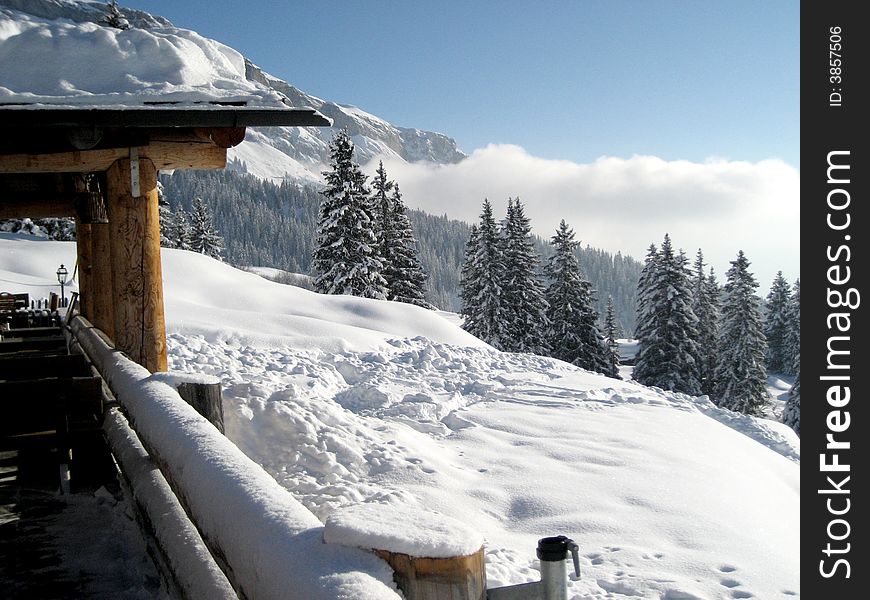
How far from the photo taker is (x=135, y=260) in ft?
17.5

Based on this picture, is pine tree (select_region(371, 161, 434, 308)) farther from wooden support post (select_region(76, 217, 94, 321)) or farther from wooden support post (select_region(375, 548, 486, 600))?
wooden support post (select_region(375, 548, 486, 600))

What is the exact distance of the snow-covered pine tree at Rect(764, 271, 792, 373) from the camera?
53.9 meters

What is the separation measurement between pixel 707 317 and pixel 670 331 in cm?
991

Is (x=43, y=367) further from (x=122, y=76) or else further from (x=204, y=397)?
(x=204, y=397)

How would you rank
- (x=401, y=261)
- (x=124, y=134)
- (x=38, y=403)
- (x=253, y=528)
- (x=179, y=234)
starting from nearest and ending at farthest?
1. (x=253, y=528)
2. (x=38, y=403)
3. (x=124, y=134)
4. (x=401, y=261)
5. (x=179, y=234)

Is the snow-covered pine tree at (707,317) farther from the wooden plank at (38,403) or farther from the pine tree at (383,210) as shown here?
the wooden plank at (38,403)

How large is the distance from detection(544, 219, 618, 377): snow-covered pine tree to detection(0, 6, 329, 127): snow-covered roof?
97.6 ft

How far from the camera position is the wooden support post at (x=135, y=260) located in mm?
5285

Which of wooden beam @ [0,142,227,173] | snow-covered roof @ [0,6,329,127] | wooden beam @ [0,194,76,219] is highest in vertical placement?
snow-covered roof @ [0,6,329,127]

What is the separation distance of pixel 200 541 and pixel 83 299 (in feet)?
26.8

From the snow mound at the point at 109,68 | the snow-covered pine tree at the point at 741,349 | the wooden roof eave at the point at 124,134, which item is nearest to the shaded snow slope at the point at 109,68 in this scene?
the snow mound at the point at 109,68

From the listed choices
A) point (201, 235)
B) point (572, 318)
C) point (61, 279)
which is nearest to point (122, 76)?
point (61, 279)

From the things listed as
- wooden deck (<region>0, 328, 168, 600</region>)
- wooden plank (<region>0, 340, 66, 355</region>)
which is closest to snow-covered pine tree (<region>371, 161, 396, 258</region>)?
wooden plank (<region>0, 340, 66, 355</region>)
